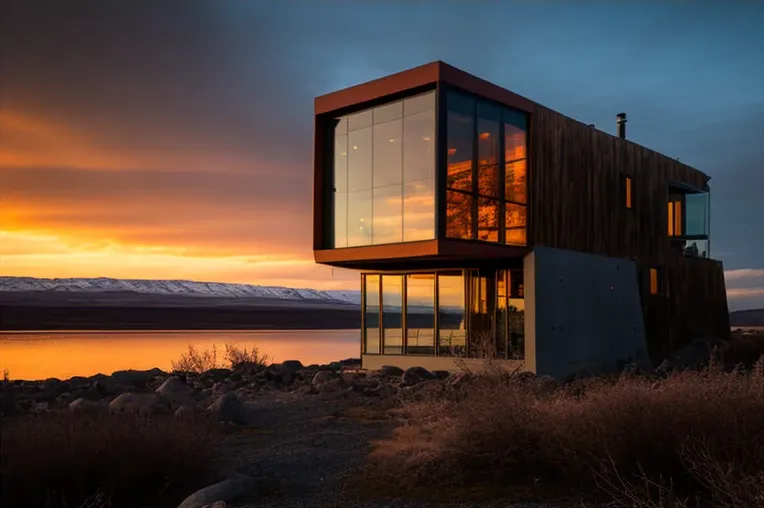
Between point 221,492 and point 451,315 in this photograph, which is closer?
point 221,492

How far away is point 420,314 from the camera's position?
20.4 metres

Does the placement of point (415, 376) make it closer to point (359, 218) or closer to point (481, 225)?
point (481, 225)

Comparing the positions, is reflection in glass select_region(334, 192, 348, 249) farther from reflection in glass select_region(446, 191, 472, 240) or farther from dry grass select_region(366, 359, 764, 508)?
dry grass select_region(366, 359, 764, 508)

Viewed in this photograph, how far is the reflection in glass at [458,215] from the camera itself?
54.5ft

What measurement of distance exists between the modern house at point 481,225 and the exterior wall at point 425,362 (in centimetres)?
4

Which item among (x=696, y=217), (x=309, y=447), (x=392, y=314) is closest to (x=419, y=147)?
(x=392, y=314)

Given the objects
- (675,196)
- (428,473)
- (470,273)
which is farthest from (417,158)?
(675,196)

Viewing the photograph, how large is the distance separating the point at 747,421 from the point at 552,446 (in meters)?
1.86

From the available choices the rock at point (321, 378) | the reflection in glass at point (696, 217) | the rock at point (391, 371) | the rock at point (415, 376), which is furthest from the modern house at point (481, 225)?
the reflection in glass at point (696, 217)

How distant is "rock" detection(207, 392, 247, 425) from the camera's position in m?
12.0

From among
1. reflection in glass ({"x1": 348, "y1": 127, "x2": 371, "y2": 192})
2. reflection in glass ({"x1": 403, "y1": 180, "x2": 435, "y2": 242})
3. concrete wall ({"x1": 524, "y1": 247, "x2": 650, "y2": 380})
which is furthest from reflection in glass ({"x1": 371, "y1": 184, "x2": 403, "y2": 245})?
concrete wall ({"x1": 524, "y1": 247, "x2": 650, "y2": 380})

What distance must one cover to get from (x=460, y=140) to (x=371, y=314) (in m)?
6.46

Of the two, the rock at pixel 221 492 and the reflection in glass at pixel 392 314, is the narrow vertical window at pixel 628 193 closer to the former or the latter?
the reflection in glass at pixel 392 314

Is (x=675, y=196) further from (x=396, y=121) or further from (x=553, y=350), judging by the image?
(x=396, y=121)
